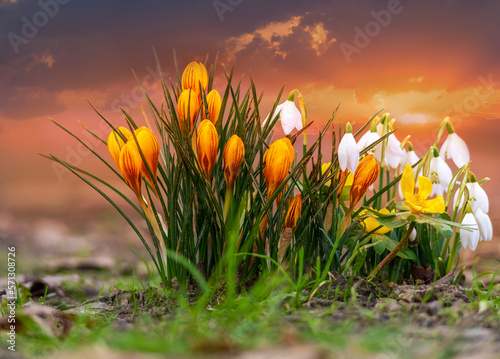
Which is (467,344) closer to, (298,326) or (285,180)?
(298,326)

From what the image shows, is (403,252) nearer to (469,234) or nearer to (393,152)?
(469,234)

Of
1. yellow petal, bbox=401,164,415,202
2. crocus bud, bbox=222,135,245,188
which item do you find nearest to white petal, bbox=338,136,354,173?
yellow petal, bbox=401,164,415,202

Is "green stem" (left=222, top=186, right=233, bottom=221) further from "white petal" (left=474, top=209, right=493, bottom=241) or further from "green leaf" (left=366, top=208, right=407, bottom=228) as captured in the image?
"white petal" (left=474, top=209, right=493, bottom=241)

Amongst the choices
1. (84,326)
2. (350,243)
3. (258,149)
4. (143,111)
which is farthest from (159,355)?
(143,111)

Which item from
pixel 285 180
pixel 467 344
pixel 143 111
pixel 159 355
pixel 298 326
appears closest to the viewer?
pixel 159 355

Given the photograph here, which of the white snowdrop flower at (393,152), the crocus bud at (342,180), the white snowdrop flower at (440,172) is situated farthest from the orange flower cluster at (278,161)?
the white snowdrop flower at (440,172)

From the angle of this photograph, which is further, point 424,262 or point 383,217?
point 424,262
